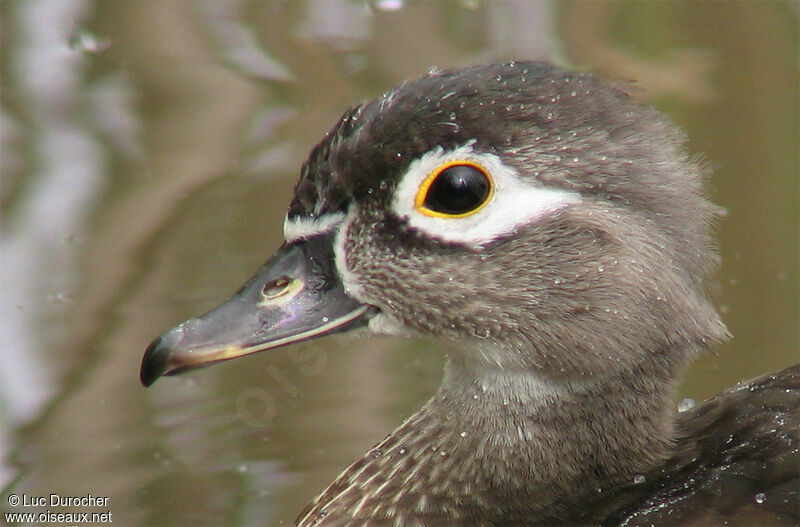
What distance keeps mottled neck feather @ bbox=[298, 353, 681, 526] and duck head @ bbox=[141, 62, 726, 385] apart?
65 mm

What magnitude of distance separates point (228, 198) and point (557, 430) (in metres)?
2.42

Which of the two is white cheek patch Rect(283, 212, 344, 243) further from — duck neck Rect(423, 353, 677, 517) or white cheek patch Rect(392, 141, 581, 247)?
duck neck Rect(423, 353, 677, 517)

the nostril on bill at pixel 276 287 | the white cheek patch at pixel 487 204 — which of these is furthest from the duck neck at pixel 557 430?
the nostril on bill at pixel 276 287

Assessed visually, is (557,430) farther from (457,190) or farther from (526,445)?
(457,190)

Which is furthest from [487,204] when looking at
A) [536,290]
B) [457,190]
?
[536,290]

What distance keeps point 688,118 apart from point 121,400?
2792 millimetres

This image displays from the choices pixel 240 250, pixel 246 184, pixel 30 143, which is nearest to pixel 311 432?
pixel 240 250

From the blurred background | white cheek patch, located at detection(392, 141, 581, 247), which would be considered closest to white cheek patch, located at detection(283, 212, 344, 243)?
white cheek patch, located at detection(392, 141, 581, 247)

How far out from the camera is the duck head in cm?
296

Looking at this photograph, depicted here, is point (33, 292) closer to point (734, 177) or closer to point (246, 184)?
point (246, 184)

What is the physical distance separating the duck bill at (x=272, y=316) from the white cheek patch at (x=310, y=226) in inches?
0.6

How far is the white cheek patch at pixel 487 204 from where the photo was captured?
295cm

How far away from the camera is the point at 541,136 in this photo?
297cm

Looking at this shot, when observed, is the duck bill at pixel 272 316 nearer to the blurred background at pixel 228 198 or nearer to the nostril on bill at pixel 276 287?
the nostril on bill at pixel 276 287
